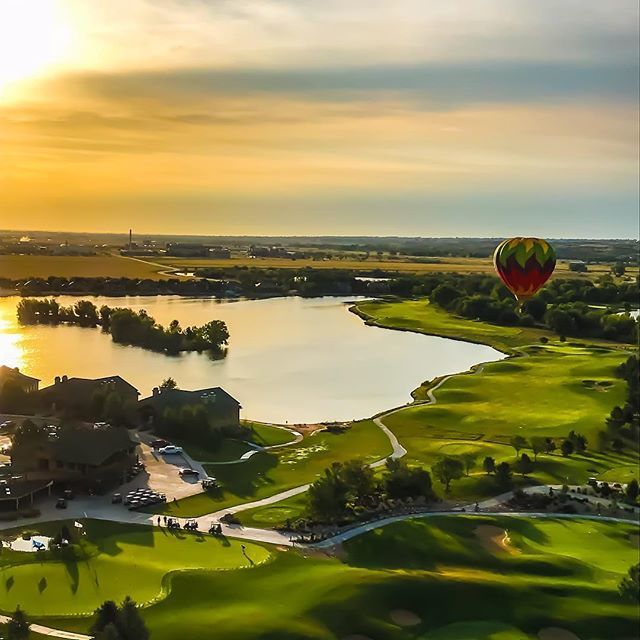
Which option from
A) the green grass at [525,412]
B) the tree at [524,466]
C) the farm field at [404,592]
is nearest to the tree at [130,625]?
the farm field at [404,592]

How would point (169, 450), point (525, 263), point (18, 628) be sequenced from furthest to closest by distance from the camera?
point (525, 263), point (169, 450), point (18, 628)

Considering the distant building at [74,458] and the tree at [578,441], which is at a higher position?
the distant building at [74,458]

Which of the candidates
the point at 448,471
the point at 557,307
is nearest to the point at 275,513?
the point at 448,471

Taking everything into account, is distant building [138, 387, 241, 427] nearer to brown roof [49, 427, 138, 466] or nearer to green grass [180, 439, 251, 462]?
green grass [180, 439, 251, 462]

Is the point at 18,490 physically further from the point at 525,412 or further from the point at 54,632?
the point at 525,412

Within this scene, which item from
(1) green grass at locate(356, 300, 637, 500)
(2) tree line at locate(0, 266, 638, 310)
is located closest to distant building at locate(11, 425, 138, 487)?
(1) green grass at locate(356, 300, 637, 500)

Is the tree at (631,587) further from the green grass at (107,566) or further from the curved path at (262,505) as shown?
the green grass at (107,566)
